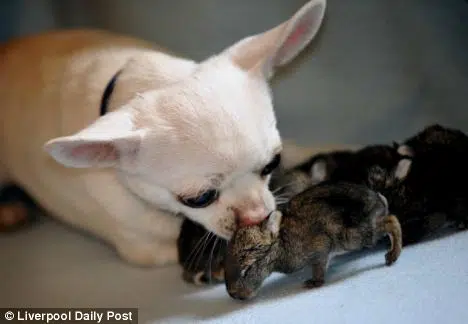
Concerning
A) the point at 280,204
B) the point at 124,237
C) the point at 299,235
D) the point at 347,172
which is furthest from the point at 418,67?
the point at 124,237

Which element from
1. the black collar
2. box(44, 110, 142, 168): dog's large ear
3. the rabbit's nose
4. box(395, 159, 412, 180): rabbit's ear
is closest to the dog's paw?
the black collar

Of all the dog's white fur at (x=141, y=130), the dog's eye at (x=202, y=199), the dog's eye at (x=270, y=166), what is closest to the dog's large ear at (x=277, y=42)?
the dog's white fur at (x=141, y=130)

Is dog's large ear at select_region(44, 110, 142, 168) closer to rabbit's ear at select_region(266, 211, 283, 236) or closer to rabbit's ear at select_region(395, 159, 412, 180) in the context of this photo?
rabbit's ear at select_region(266, 211, 283, 236)

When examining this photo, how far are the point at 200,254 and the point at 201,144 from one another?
13.7 inches

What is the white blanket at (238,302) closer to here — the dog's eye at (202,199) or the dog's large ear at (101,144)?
the dog's eye at (202,199)

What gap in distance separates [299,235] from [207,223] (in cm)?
21

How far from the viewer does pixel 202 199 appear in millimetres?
1411

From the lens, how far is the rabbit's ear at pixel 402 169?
5.28ft

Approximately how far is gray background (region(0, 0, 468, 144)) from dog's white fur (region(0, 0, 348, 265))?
10.3 inches

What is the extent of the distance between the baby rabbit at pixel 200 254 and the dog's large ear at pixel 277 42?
0.41 meters

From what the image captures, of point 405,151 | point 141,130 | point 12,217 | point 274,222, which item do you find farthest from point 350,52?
point 12,217

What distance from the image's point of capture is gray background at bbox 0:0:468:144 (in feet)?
6.53

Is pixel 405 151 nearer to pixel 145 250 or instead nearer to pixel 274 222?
pixel 274 222

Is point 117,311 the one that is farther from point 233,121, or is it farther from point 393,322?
point 393,322
